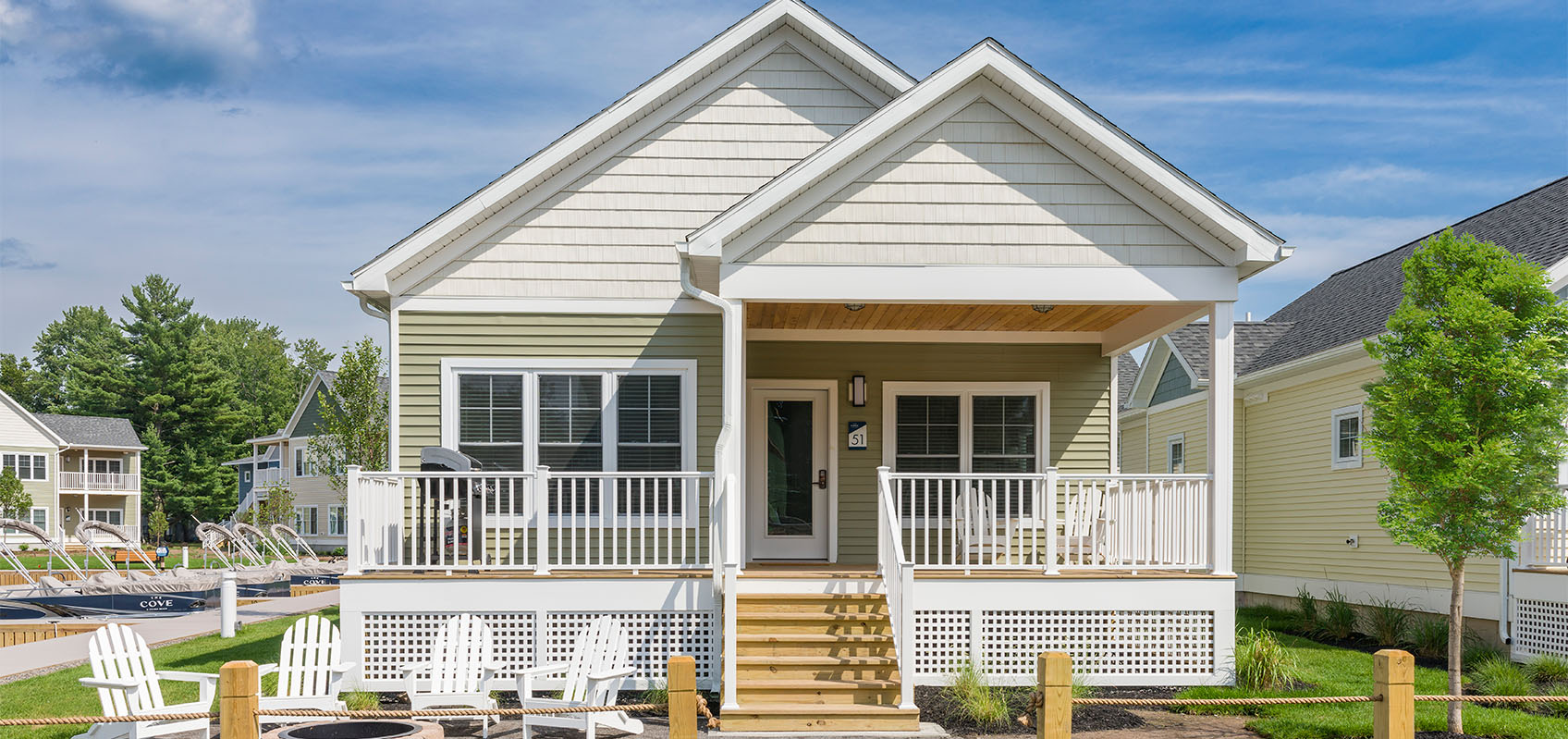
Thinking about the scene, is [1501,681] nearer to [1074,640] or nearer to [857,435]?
[1074,640]

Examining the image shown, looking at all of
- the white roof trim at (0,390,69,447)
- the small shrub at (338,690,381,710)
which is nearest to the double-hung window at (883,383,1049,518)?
the small shrub at (338,690,381,710)

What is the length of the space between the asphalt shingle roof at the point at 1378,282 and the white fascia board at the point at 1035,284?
3.71 metres

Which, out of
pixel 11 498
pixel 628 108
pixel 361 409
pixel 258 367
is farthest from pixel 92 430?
pixel 628 108

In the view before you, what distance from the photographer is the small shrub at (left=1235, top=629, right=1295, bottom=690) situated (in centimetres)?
954

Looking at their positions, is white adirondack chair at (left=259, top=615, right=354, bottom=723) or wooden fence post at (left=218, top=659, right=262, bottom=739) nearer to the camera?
wooden fence post at (left=218, top=659, right=262, bottom=739)

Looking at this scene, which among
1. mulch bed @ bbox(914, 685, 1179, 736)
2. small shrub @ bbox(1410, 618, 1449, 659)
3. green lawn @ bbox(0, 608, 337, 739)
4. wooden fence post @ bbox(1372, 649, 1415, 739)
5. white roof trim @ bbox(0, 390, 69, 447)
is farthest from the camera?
white roof trim @ bbox(0, 390, 69, 447)

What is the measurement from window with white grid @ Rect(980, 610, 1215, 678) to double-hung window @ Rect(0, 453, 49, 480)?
161ft

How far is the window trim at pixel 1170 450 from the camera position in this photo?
2006 cm

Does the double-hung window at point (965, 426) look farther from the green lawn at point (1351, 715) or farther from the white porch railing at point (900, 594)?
the green lawn at point (1351, 715)

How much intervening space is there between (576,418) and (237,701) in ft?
20.5

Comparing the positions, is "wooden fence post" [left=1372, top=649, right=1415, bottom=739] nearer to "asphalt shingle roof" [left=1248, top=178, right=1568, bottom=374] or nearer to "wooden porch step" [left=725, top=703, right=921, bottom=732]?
"wooden porch step" [left=725, top=703, right=921, bottom=732]

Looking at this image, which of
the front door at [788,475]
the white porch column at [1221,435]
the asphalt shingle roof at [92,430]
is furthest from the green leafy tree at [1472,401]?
the asphalt shingle roof at [92,430]

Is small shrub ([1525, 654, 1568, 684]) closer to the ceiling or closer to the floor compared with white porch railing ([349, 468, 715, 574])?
closer to the floor

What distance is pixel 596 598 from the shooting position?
32.0ft
